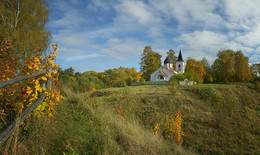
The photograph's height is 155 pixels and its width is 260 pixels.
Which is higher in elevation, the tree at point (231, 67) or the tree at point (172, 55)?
the tree at point (172, 55)

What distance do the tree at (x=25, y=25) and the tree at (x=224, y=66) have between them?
3402cm

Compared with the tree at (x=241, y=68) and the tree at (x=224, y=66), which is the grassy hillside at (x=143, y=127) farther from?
the tree at (x=241, y=68)

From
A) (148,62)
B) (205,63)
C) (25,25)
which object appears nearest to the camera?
(25,25)

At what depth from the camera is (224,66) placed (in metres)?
33.5

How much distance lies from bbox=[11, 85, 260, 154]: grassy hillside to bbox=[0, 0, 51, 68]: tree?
27.8ft

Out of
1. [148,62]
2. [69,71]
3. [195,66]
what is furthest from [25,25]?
[195,66]

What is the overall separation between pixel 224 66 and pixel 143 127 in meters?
34.4

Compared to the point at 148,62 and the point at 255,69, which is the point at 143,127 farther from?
the point at 255,69

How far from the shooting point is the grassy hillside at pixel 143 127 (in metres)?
3.41

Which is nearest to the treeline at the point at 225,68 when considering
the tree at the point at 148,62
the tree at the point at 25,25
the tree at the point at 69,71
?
the tree at the point at 148,62

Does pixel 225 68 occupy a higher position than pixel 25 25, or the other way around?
pixel 25 25

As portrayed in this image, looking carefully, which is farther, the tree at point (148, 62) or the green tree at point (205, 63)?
the green tree at point (205, 63)

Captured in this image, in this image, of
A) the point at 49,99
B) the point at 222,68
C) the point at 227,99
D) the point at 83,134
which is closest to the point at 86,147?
the point at 83,134

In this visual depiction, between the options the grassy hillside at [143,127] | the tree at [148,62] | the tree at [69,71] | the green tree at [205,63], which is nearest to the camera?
the grassy hillside at [143,127]
